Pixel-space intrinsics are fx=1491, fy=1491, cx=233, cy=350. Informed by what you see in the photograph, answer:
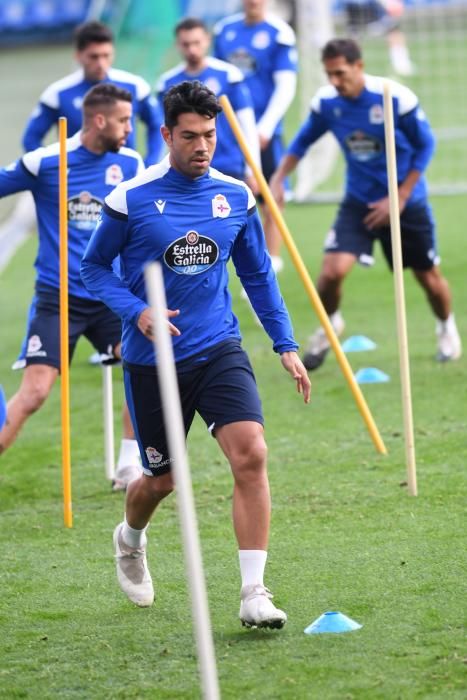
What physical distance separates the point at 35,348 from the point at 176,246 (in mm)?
2365

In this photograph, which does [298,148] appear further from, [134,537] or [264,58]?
[134,537]

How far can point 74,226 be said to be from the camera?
8367 mm

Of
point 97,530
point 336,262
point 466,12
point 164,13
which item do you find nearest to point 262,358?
point 336,262

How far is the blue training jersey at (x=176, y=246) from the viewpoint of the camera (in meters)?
6.06

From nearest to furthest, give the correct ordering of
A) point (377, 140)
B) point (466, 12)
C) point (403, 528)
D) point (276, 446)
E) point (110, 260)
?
point (110, 260)
point (403, 528)
point (276, 446)
point (377, 140)
point (466, 12)

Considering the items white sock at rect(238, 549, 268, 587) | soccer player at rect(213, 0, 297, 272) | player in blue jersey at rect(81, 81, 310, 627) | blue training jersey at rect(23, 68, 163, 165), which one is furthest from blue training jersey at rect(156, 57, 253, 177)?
white sock at rect(238, 549, 268, 587)

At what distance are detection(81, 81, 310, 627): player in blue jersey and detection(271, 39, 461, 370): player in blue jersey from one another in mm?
4237

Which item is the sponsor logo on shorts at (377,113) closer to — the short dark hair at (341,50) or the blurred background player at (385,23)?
the short dark hair at (341,50)

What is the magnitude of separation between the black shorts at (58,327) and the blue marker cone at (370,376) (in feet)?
9.31

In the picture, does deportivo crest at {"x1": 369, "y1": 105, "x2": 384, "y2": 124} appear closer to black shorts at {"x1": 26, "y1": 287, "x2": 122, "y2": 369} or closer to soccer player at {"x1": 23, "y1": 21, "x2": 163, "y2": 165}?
soccer player at {"x1": 23, "y1": 21, "x2": 163, "y2": 165}

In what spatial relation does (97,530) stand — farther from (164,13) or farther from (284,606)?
(164,13)

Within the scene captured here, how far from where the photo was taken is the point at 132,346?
6215 mm

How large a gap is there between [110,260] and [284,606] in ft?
5.39

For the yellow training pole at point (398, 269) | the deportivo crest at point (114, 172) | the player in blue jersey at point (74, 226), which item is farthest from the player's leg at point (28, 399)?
the yellow training pole at point (398, 269)
